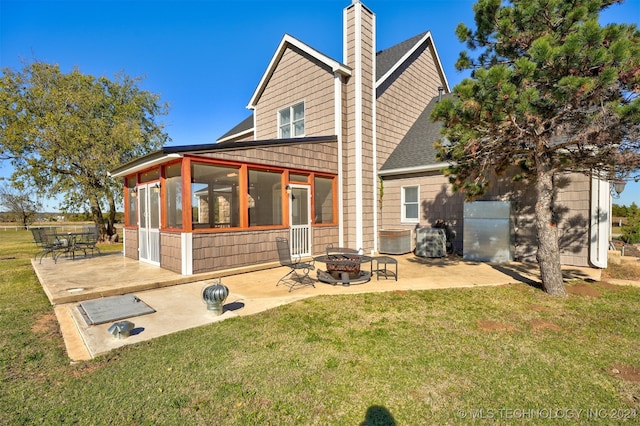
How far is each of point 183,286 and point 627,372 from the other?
6.79m

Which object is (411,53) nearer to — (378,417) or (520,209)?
(520,209)

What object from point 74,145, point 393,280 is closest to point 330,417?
point 393,280

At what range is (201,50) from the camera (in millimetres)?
15203

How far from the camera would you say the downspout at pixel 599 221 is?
23.5ft

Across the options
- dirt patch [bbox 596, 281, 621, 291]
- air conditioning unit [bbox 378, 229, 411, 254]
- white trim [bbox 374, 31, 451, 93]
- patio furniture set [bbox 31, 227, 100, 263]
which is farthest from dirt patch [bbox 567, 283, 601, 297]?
patio furniture set [bbox 31, 227, 100, 263]

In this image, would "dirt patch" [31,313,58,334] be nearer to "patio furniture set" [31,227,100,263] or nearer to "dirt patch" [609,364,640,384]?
"patio furniture set" [31,227,100,263]

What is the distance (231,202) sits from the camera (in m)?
7.59

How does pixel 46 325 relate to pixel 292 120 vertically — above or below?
below

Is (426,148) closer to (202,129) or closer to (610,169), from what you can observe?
(610,169)

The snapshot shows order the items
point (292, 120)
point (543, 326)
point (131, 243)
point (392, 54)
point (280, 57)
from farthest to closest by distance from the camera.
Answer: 1. point (392, 54)
2. point (280, 57)
3. point (292, 120)
4. point (131, 243)
5. point (543, 326)

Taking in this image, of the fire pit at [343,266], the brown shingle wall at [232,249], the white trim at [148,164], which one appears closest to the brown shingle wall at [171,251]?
the brown shingle wall at [232,249]

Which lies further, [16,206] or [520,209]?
[16,206]

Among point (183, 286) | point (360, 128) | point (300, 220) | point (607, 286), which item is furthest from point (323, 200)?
point (607, 286)

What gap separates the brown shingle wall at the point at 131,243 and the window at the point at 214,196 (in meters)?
3.89
